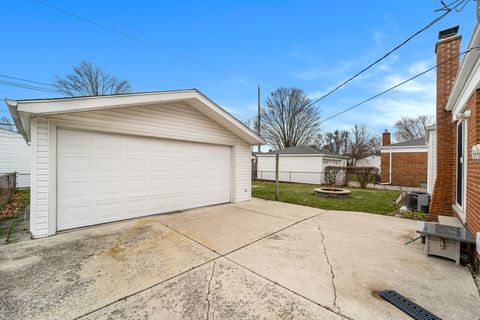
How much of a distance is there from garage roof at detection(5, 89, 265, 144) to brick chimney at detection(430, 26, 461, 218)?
17.6 feet

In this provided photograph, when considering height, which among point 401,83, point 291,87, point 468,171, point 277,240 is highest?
point 291,87

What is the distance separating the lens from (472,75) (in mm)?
3152

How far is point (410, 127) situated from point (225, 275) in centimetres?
4050

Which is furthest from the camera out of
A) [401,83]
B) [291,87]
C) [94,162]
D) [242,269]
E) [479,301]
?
[291,87]

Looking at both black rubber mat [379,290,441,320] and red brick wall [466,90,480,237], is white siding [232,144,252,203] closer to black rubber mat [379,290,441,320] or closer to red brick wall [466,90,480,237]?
black rubber mat [379,290,441,320]

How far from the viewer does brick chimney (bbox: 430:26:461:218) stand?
16.5 feet

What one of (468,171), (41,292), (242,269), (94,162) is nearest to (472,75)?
(468,171)

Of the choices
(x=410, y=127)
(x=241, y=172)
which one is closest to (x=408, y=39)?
(x=241, y=172)

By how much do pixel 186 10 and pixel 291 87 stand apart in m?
19.3

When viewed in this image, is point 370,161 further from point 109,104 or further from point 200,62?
point 109,104

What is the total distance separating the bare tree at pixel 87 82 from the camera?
17.1m

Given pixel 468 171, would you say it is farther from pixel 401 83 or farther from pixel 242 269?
pixel 242 269

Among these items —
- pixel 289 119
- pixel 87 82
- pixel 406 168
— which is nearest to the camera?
pixel 406 168

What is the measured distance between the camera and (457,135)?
15.8 ft
